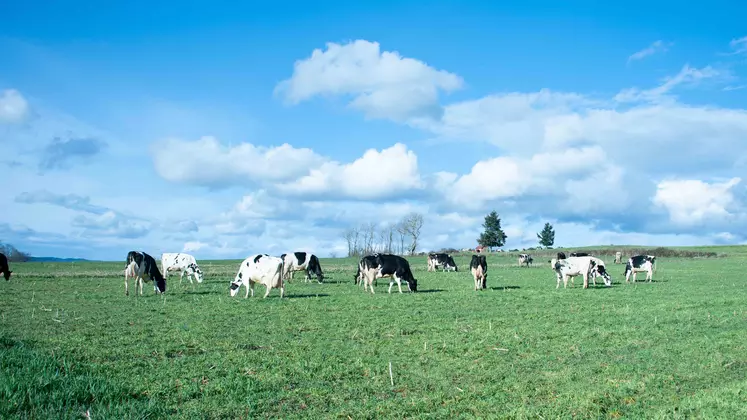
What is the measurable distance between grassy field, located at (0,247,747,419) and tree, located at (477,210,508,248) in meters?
107

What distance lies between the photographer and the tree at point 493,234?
417ft

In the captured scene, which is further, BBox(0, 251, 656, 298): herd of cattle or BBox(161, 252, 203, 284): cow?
BBox(161, 252, 203, 284): cow

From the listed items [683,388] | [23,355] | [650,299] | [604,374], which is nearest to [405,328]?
[604,374]

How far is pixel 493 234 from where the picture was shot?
12700 centimetres

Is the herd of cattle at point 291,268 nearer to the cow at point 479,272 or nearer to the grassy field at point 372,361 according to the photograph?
the cow at point 479,272

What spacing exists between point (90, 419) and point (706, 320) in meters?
17.4

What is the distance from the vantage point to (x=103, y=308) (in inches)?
803

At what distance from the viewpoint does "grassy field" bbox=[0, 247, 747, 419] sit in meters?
8.56

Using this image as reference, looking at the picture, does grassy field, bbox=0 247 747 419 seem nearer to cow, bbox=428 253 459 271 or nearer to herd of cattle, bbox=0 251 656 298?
herd of cattle, bbox=0 251 656 298

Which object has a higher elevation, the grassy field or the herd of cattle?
the herd of cattle

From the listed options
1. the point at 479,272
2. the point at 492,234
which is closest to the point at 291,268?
the point at 479,272

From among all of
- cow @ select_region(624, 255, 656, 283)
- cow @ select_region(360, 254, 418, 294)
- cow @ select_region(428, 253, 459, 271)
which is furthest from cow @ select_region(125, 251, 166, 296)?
cow @ select_region(428, 253, 459, 271)

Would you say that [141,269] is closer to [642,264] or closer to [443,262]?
[642,264]

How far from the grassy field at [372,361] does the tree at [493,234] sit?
353 ft
